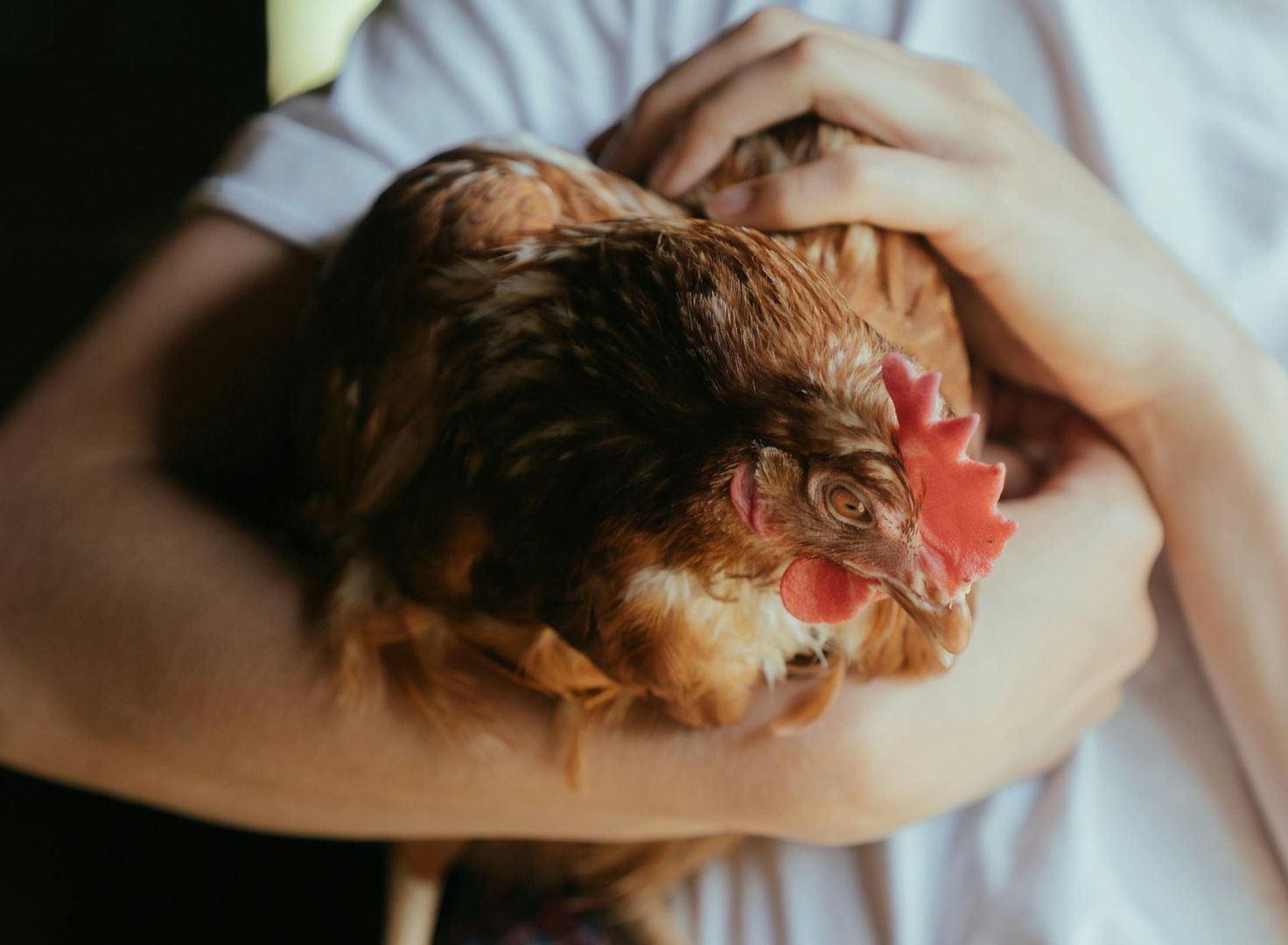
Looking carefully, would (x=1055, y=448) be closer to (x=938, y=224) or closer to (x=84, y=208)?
(x=938, y=224)

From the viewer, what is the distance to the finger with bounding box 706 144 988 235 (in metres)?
0.54

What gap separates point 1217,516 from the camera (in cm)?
72

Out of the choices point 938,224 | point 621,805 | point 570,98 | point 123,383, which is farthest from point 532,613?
point 570,98

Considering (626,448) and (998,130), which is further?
(998,130)

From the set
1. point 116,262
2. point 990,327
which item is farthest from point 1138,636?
point 116,262

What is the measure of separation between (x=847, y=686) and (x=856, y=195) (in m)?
0.25

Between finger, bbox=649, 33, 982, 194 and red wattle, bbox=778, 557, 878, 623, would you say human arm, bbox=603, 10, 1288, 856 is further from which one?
red wattle, bbox=778, 557, 878, 623

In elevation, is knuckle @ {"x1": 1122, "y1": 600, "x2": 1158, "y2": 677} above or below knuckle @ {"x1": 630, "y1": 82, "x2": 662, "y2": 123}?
below

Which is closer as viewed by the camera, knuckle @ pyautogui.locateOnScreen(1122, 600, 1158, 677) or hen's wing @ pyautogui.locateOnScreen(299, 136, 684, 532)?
hen's wing @ pyautogui.locateOnScreen(299, 136, 684, 532)

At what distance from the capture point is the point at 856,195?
1.80 ft

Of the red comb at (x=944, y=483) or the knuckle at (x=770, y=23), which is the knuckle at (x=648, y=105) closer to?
the knuckle at (x=770, y=23)

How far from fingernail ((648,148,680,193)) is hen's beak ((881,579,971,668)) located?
0.33 meters

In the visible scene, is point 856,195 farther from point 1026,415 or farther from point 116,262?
point 116,262

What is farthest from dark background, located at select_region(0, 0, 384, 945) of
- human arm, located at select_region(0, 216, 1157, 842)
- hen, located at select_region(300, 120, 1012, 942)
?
hen, located at select_region(300, 120, 1012, 942)
